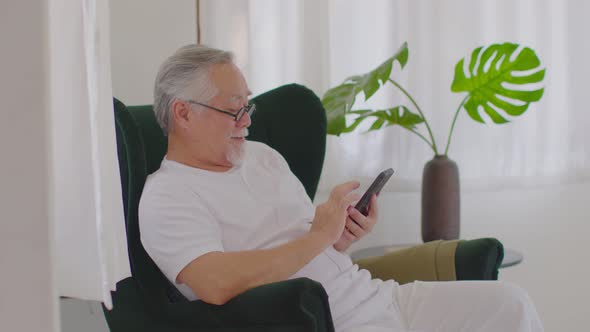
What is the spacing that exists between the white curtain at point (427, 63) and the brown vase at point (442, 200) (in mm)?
364

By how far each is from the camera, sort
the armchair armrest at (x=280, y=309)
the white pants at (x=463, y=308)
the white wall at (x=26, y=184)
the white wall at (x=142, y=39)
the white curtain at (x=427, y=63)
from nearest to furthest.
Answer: the white wall at (x=26, y=184) < the armchair armrest at (x=280, y=309) < the white pants at (x=463, y=308) < the white wall at (x=142, y=39) < the white curtain at (x=427, y=63)

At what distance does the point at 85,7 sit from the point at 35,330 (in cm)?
33

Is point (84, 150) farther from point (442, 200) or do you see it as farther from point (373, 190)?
point (442, 200)

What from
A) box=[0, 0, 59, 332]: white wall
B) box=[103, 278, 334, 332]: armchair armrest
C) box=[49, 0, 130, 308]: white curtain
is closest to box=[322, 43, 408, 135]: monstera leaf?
box=[103, 278, 334, 332]: armchair armrest

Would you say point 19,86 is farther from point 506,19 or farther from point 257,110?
point 506,19

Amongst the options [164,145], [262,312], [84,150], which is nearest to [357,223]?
[262,312]

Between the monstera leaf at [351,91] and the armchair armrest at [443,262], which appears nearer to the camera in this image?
the armchair armrest at [443,262]

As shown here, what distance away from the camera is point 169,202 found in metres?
1.51

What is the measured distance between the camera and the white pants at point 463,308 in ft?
5.07

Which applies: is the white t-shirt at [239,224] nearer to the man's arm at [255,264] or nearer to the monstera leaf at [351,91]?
the man's arm at [255,264]

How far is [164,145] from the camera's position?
184cm

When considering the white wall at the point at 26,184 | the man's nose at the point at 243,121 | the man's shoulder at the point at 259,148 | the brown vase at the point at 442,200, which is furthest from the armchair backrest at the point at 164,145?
the white wall at the point at 26,184

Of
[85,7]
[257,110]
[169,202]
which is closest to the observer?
[85,7]

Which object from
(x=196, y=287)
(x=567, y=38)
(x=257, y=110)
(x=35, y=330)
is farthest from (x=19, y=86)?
(x=567, y=38)
